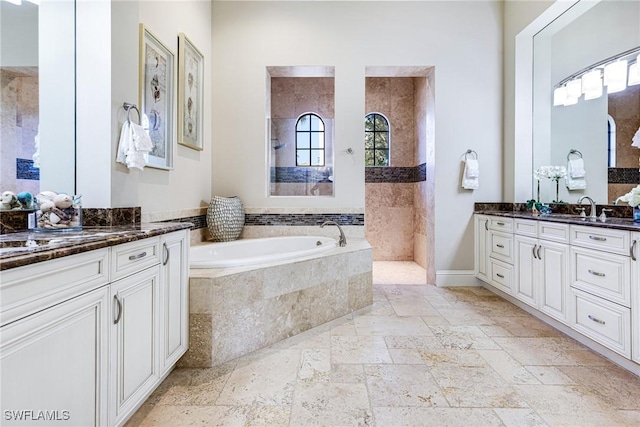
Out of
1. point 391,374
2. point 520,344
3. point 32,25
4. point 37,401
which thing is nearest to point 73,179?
point 32,25

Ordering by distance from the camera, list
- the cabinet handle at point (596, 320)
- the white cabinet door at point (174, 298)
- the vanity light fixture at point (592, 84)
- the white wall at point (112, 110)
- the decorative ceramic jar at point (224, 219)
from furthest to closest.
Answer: the decorative ceramic jar at point (224, 219), the vanity light fixture at point (592, 84), the cabinet handle at point (596, 320), the white wall at point (112, 110), the white cabinet door at point (174, 298)

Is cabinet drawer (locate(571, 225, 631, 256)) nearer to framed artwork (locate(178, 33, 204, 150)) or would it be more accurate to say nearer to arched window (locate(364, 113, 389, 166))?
framed artwork (locate(178, 33, 204, 150))

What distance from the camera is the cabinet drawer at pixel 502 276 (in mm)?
3007

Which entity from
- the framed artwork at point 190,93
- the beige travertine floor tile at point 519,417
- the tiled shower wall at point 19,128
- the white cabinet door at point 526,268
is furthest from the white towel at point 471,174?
the tiled shower wall at point 19,128

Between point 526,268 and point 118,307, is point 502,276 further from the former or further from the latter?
point 118,307

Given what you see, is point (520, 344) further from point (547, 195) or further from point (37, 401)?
point (37, 401)

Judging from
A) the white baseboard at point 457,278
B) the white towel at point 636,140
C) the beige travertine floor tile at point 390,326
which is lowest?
the beige travertine floor tile at point 390,326

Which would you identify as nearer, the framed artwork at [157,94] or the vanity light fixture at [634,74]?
the framed artwork at [157,94]

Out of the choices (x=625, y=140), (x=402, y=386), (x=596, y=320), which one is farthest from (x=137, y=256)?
(x=625, y=140)

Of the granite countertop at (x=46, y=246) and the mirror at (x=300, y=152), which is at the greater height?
the mirror at (x=300, y=152)

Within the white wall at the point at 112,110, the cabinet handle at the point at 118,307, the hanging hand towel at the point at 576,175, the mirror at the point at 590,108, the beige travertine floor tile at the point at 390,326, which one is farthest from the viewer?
the hanging hand towel at the point at 576,175

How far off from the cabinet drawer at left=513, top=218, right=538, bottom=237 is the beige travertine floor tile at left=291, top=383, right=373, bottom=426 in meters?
2.01

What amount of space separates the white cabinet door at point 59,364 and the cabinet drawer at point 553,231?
2.81 m

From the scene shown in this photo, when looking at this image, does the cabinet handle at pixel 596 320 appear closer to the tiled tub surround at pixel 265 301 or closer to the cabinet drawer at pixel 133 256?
the tiled tub surround at pixel 265 301
